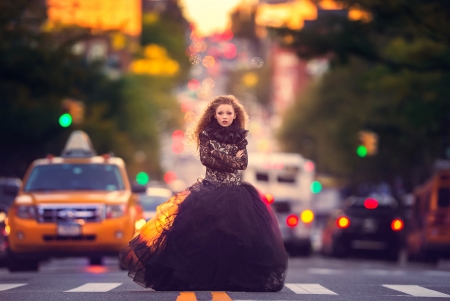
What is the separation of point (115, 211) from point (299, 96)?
78.6 meters

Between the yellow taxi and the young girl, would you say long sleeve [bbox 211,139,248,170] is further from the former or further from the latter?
the yellow taxi

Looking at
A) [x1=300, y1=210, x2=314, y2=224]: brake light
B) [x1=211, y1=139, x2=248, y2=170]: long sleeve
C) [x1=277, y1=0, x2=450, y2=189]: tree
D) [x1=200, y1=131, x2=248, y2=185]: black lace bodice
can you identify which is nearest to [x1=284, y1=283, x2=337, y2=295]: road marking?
[x1=200, y1=131, x2=248, y2=185]: black lace bodice

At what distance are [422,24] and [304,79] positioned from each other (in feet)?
381

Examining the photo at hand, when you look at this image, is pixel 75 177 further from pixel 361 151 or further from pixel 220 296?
pixel 361 151

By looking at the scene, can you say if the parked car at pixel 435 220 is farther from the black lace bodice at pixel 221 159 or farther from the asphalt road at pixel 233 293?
the black lace bodice at pixel 221 159

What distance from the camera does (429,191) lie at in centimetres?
2756

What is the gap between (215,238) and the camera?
37.2ft

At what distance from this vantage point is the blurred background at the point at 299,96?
32.9m

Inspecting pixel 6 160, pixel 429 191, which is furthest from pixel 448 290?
pixel 6 160

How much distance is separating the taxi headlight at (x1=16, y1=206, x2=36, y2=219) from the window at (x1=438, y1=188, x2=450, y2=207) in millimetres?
11136

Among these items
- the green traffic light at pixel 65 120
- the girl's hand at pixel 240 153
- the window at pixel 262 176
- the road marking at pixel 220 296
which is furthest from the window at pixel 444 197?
the road marking at pixel 220 296

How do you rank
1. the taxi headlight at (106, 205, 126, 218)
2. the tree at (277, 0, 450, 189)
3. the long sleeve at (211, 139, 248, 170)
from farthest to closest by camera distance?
the tree at (277, 0, 450, 189) → the taxi headlight at (106, 205, 126, 218) → the long sleeve at (211, 139, 248, 170)

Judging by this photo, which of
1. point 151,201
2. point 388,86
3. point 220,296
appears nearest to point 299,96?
point 388,86

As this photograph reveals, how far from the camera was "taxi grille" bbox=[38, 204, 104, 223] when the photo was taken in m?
18.2
